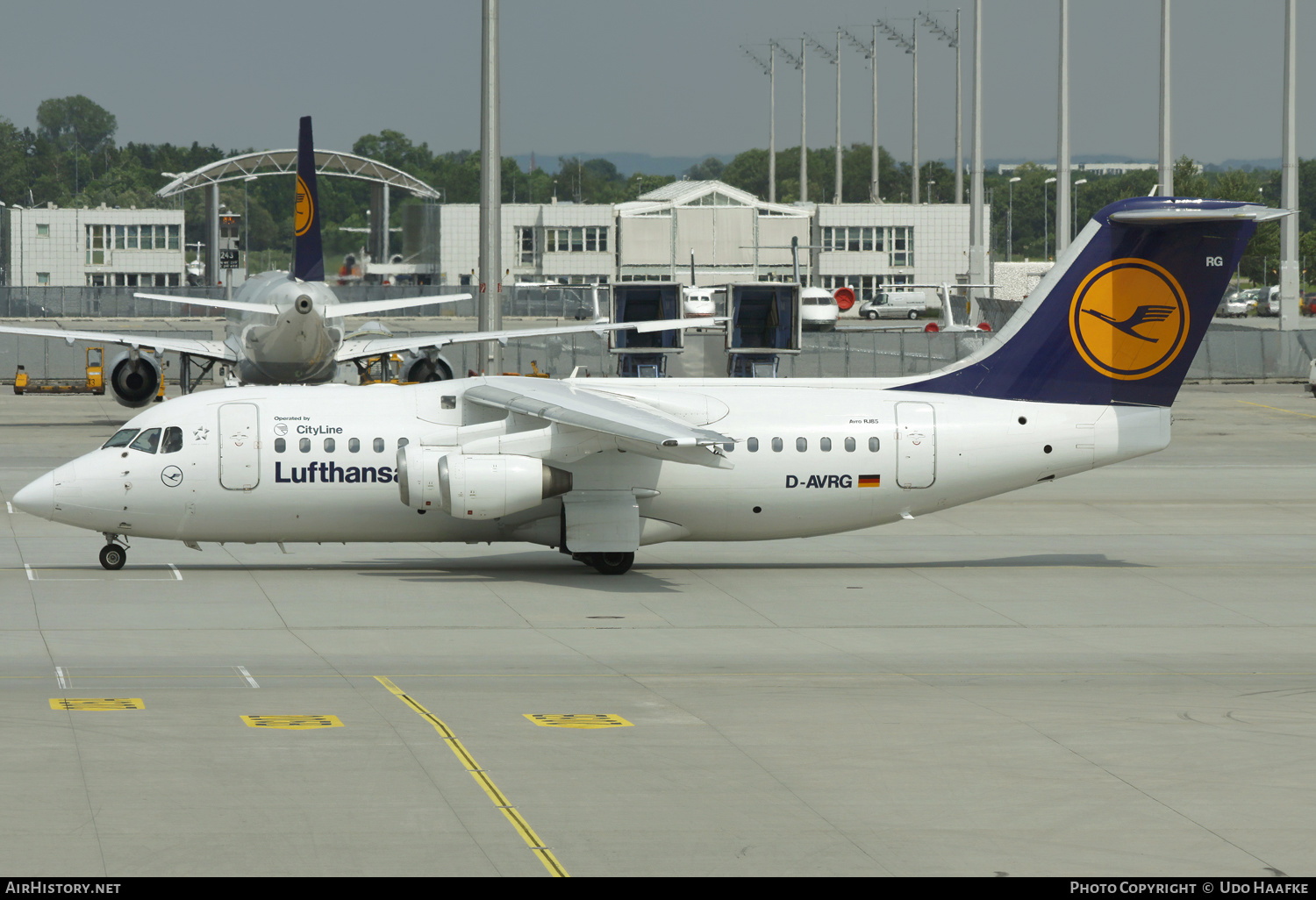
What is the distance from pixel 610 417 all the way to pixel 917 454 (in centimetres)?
550

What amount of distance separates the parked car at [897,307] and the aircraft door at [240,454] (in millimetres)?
102967

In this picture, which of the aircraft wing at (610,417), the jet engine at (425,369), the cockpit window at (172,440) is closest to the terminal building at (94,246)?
the jet engine at (425,369)

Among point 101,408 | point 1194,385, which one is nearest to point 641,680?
point 101,408

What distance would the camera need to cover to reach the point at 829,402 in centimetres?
2638

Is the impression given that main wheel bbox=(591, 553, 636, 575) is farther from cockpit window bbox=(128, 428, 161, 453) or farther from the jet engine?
the jet engine

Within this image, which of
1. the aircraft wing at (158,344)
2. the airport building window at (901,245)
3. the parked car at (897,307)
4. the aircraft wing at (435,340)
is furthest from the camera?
the airport building window at (901,245)

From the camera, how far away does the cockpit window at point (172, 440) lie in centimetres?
2538

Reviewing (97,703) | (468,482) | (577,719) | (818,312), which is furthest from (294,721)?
(818,312)

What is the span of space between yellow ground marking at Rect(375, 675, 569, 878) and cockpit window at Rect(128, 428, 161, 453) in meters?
9.63

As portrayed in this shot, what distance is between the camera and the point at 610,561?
2577 cm

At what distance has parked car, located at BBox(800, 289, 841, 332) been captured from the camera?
10100 cm

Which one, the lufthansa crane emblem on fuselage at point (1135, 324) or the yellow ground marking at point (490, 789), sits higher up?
the lufthansa crane emblem on fuselage at point (1135, 324)

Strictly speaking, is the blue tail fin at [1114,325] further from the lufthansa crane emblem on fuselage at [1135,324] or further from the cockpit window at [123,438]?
the cockpit window at [123,438]

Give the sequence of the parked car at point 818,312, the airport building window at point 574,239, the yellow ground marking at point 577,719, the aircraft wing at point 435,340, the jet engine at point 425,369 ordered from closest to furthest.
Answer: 1. the yellow ground marking at point 577,719
2. the aircraft wing at point 435,340
3. the jet engine at point 425,369
4. the parked car at point 818,312
5. the airport building window at point 574,239
